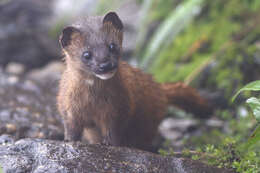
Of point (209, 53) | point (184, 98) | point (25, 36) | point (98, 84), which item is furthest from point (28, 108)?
point (25, 36)

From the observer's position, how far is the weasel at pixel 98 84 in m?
3.86

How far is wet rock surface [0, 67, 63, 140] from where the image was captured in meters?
5.03

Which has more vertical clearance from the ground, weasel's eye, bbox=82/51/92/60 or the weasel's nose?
weasel's eye, bbox=82/51/92/60

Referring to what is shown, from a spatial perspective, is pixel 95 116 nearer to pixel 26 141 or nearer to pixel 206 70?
pixel 26 141

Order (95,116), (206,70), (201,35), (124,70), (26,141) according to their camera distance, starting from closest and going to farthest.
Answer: (26,141)
(95,116)
(124,70)
(206,70)
(201,35)

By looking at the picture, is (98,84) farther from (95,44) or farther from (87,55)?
(95,44)

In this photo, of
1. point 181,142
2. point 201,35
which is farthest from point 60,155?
point 201,35

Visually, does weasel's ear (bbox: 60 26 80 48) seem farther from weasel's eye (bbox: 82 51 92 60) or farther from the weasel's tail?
the weasel's tail

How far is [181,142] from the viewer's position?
18.6 feet

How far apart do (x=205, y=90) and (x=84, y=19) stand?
3434mm

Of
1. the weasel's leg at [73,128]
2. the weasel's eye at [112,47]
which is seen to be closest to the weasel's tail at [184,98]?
the weasel's leg at [73,128]

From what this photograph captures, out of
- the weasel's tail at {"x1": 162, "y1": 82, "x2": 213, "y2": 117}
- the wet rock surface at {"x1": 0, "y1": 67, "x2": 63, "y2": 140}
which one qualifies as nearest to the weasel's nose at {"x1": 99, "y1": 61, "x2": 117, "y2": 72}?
the wet rock surface at {"x1": 0, "y1": 67, "x2": 63, "y2": 140}

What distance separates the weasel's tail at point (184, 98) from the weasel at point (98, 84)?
894 mm

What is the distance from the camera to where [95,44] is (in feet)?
12.6
